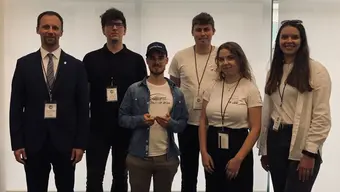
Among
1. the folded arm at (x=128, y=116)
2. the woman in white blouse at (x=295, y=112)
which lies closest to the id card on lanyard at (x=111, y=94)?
the folded arm at (x=128, y=116)

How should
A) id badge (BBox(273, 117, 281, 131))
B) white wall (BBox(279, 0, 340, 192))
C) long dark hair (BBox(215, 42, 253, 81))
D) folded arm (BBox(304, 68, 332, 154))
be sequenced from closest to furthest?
folded arm (BBox(304, 68, 332, 154)) → id badge (BBox(273, 117, 281, 131)) → long dark hair (BBox(215, 42, 253, 81)) → white wall (BBox(279, 0, 340, 192))

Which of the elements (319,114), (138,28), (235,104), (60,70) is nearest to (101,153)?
(60,70)

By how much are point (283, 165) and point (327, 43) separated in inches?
86.7

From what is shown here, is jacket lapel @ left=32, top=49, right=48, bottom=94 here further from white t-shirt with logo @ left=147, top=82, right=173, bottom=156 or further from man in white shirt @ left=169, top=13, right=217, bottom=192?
man in white shirt @ left=169, top=13, right=217, bottom=192

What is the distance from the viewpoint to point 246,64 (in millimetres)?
2523

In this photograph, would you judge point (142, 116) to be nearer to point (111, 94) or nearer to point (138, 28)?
point (111, 94)

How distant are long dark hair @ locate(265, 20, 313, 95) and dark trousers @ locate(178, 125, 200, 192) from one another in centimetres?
69

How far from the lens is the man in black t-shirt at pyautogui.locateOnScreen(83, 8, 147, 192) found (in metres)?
2.90

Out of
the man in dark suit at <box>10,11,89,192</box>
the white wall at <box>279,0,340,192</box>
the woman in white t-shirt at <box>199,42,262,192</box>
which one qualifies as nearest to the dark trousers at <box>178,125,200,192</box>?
the woman in white t-shirt at <box>199,42,262,192</box>

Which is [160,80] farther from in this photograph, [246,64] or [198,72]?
[246,64]

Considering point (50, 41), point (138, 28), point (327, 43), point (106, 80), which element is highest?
point (138, 28)

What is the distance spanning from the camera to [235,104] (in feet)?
8.03

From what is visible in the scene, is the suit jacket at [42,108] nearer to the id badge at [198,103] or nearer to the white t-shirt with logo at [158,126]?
the white t-shirt with logo at [158,126]

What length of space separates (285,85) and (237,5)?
2.22 metres
